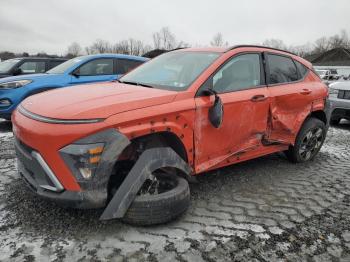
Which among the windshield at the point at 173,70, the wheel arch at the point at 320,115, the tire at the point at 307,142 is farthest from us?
the wheel arch at the point at 320,115

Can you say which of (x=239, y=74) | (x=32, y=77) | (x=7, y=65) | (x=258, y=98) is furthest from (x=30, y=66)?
(x=258, y=98)

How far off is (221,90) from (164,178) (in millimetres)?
1135

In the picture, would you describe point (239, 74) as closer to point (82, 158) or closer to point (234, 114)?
point (234, 114)

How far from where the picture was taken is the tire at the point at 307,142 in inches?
189

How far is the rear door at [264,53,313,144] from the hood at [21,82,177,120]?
1617mm

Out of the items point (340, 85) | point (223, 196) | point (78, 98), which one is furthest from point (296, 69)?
point (340, 85)

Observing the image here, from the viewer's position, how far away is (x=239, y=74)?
3873 millimetres

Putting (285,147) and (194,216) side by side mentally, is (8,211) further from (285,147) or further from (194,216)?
(285,147)

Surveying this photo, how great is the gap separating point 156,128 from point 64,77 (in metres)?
4.82

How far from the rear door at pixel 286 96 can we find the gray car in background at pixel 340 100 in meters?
3.40

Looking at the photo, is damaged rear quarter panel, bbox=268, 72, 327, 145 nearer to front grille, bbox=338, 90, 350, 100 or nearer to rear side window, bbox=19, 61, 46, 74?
front grille, bbox=338, 90, 350, 100

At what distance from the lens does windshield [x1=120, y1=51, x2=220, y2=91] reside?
11.5 feet

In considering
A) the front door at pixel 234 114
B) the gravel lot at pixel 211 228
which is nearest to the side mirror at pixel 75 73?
the gravel lot at pixel 211 228

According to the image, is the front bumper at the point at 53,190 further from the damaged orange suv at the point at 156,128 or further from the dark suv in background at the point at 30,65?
the dark suv in background at the point at 30,65
